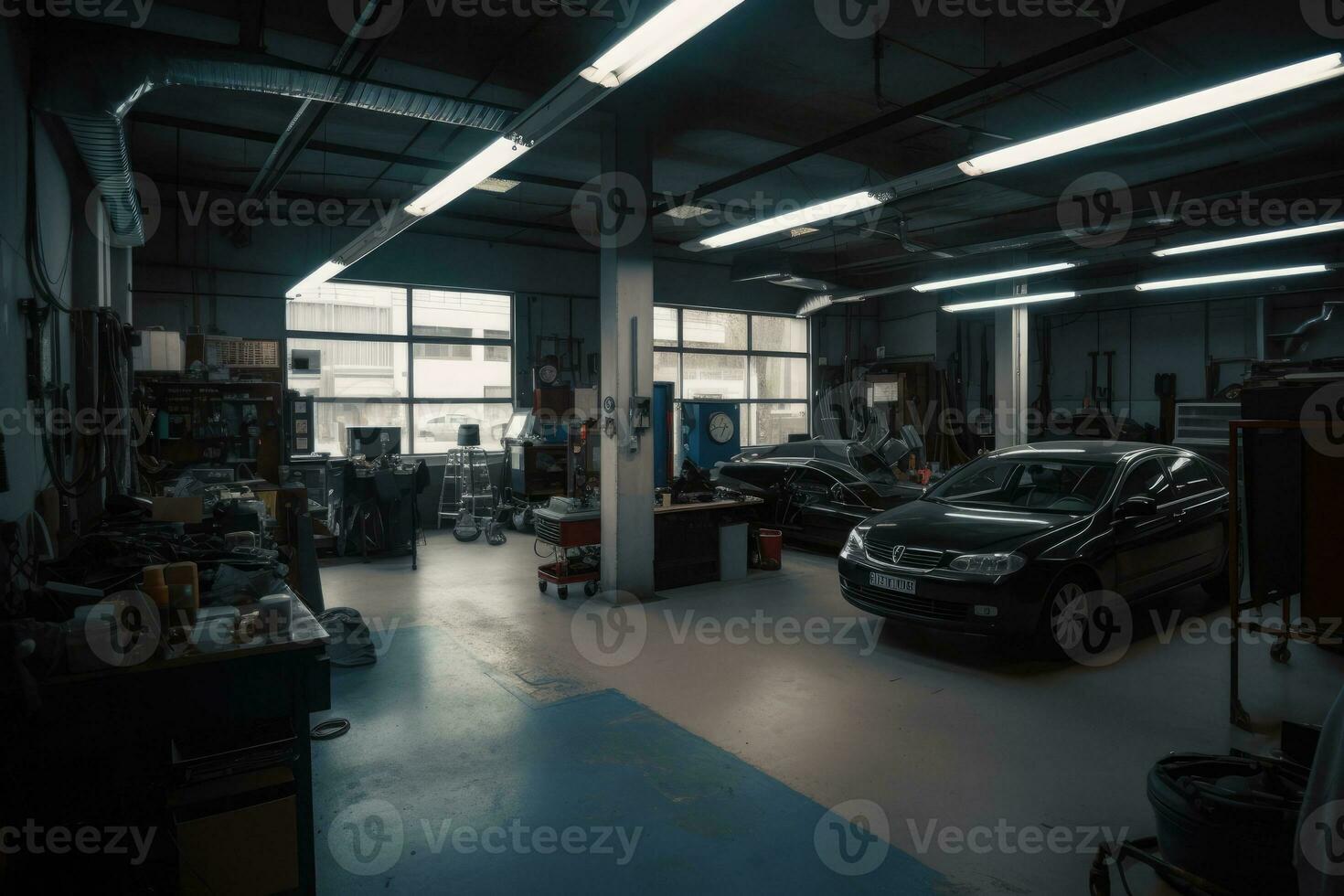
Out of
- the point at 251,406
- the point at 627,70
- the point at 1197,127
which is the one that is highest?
the point at 1197,127

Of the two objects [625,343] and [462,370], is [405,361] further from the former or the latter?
[625,343]

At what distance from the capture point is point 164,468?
6848mm

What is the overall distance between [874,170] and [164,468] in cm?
754

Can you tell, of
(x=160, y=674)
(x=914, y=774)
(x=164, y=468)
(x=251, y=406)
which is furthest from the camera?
(x=251, y=406)

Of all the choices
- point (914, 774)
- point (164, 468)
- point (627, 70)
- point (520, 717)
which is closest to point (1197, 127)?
point (627, 70)

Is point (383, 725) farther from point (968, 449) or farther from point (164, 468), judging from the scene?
point (968, 449)

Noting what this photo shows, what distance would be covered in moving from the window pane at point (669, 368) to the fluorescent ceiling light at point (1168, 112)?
741 cm

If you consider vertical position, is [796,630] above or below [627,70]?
below

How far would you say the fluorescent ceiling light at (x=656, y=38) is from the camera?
10.2 feet

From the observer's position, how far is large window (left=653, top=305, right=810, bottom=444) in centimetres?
1238

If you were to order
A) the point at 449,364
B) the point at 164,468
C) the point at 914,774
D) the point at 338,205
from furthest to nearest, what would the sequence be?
the point at 449,364 < the point at 338,205 < the point at 164,468 < the point at 914,774

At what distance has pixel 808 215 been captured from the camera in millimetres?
6383

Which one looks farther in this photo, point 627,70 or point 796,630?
point 796,630

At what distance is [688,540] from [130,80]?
486 centimetres
